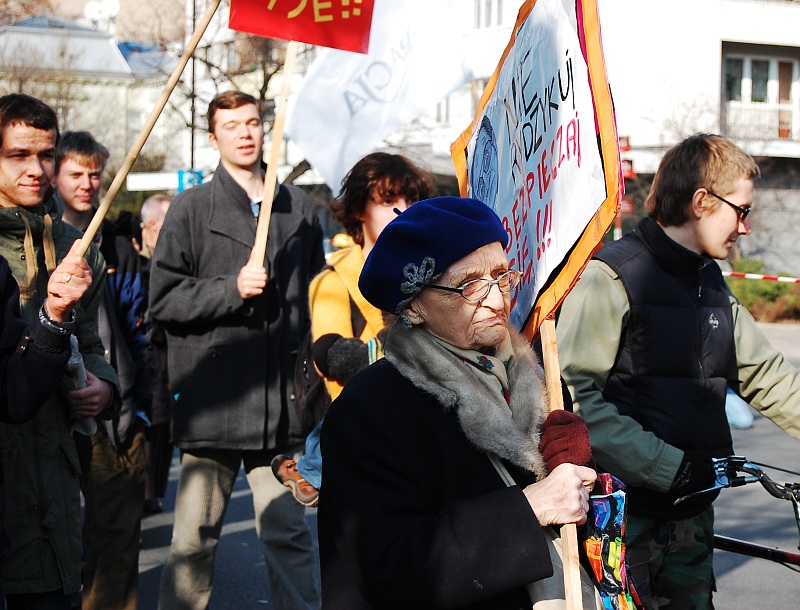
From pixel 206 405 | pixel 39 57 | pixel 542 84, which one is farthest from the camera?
pixel 39 57

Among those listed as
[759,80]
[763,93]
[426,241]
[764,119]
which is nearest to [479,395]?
[426,241]

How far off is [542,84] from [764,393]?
6.22 feet

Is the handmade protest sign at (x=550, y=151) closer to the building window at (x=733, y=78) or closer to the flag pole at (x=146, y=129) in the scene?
the flag pole at (x=146, y=129)

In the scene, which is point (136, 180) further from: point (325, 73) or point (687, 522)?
point (687, 522)

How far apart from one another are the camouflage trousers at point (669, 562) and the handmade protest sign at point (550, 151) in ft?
3.77

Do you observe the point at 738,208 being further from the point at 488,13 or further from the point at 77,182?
the point at 488,13

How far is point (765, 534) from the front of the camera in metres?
7.19

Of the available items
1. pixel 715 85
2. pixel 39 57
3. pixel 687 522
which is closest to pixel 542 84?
pixel 687 522

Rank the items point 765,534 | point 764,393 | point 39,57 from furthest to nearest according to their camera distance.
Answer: point 39,57
point 765,534
point 764,393

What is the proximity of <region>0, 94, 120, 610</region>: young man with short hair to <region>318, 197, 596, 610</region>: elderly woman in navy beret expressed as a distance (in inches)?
54.9

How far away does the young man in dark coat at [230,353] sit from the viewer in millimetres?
4918

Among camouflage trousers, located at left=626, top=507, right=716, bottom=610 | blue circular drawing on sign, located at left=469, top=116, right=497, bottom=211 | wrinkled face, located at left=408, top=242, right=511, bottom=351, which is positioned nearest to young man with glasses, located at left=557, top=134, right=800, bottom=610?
camouflage trousers, located at left=626, top=507, right=716, bottom=610

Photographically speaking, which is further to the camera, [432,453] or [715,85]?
[715,85]

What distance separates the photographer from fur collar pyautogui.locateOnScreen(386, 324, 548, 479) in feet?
8.15
